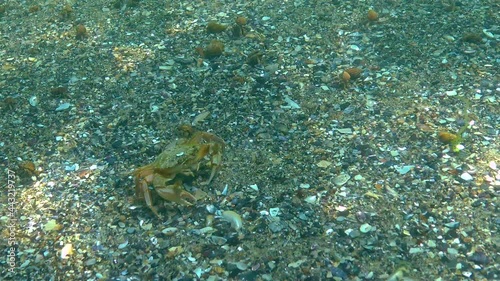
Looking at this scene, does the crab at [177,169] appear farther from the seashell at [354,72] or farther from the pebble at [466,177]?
the pebble at [466,177]

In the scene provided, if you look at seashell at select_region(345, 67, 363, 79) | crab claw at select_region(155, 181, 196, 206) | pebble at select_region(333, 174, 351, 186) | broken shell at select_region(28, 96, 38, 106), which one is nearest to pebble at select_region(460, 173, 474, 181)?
pebble at select_region(333, 174, 351, 186)

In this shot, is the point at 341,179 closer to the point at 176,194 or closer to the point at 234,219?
the point at 234,219

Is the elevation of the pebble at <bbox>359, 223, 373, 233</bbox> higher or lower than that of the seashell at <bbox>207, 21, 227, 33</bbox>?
lower

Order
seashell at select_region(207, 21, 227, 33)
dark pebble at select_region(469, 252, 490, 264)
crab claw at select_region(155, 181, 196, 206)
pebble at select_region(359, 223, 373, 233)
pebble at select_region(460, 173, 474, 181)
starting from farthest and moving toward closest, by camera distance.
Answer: seashell at select_region(207, 21, 227, 33), pebble at select_region(460, 173, 474, 181), crab claw at select_region(155, 181, 196, 206), pebble at select_region(359, 223, 373, 233), dark pebble at select_region(469, 252, 490, 264)

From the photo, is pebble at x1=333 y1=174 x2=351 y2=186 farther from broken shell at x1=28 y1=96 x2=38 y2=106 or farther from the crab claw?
broken shell at x1=28 y1=96 x2=38 y2=106

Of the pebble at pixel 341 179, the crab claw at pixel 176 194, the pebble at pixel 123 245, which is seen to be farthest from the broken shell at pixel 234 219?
the pebble at pixel 341 179

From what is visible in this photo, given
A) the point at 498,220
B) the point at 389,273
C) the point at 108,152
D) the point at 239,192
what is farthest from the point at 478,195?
the point at 108,152

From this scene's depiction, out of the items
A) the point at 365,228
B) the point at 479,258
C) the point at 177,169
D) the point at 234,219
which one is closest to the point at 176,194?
the point at 177,169
